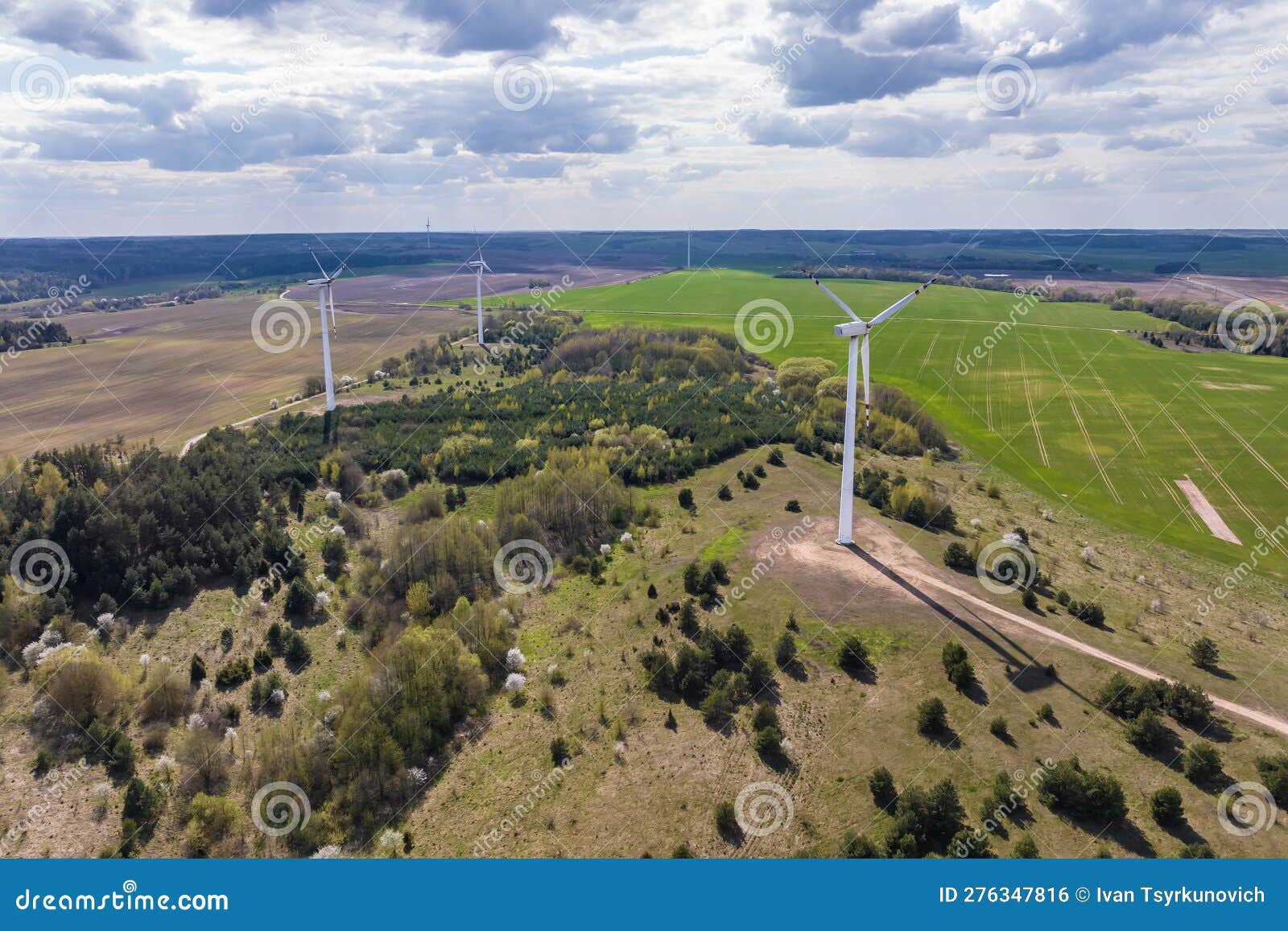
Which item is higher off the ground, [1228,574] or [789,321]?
[789,321]

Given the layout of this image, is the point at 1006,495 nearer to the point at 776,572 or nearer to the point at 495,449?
the point at 776,572

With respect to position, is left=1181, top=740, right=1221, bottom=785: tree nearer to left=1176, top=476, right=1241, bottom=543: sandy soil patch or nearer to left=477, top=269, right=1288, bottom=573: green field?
left=477, top=269, right=1288, bottom=573: green field

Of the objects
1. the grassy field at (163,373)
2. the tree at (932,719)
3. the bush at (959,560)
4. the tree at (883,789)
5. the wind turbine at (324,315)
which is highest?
the wind turbine at (324,315)

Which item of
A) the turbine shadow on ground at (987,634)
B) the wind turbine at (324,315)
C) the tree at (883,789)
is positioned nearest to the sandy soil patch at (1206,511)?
the turbine shadow on ground at (987,634)

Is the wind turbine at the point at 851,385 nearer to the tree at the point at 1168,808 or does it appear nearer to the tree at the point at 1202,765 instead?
the tree at the point at 1202,765

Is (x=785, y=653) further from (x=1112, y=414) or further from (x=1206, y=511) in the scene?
(x=1112, y=414)

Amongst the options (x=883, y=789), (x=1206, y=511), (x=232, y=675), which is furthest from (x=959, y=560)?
(x=232, y=675)

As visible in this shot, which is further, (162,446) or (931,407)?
(931,407)

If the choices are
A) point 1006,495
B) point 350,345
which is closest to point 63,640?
point 1006,495

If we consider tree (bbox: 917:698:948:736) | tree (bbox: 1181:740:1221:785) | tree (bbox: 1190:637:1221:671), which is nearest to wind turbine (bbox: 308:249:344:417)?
tree (bbox: 917:698:948:736)
